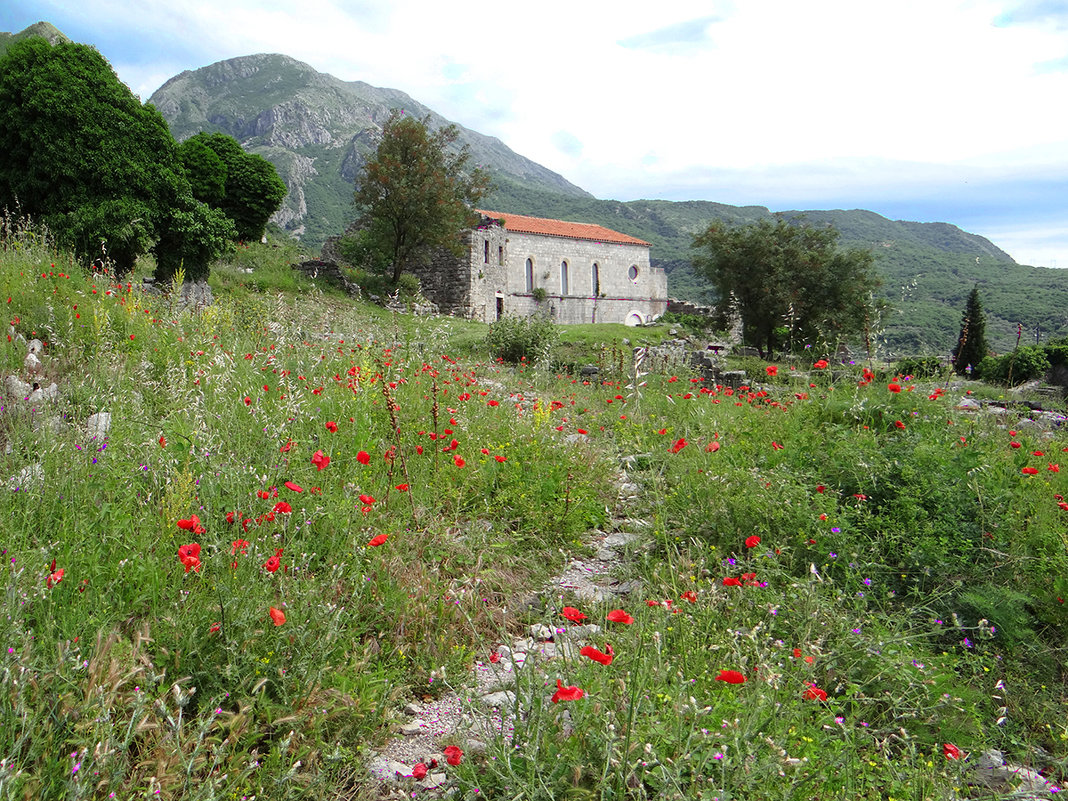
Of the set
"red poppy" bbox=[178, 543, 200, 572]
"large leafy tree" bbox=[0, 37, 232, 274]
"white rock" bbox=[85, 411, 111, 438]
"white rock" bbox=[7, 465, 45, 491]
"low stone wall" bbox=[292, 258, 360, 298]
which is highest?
"large leafy tree" bbox=[0, 37, 232, 274]

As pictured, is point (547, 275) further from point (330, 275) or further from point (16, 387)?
point (16, 387)

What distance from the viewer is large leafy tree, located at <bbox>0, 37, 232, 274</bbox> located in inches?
456

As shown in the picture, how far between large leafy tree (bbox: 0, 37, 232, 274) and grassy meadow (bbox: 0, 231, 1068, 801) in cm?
771

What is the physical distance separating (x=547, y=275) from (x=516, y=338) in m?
31.1

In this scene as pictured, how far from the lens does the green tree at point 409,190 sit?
2400cm

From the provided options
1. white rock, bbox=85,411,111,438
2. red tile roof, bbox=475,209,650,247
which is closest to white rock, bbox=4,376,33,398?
white rock, bbox=85,411,111,438

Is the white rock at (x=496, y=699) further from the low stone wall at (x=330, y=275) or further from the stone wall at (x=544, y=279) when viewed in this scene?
Answer: the stone wall at (x=544, y=279)

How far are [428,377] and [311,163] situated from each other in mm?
106642

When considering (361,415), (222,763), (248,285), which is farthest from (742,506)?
(248,285)

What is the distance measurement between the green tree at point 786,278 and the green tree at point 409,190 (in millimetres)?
12922

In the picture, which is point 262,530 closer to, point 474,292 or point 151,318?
point 151,318

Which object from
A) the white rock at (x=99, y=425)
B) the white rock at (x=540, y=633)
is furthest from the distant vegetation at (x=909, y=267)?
the white rock at (x=99, y=425)

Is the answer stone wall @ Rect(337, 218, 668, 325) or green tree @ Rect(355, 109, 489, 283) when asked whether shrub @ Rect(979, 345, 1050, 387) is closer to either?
stone wall @ Rect(337, 218, 668, 325)

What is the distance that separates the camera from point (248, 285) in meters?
18.6
